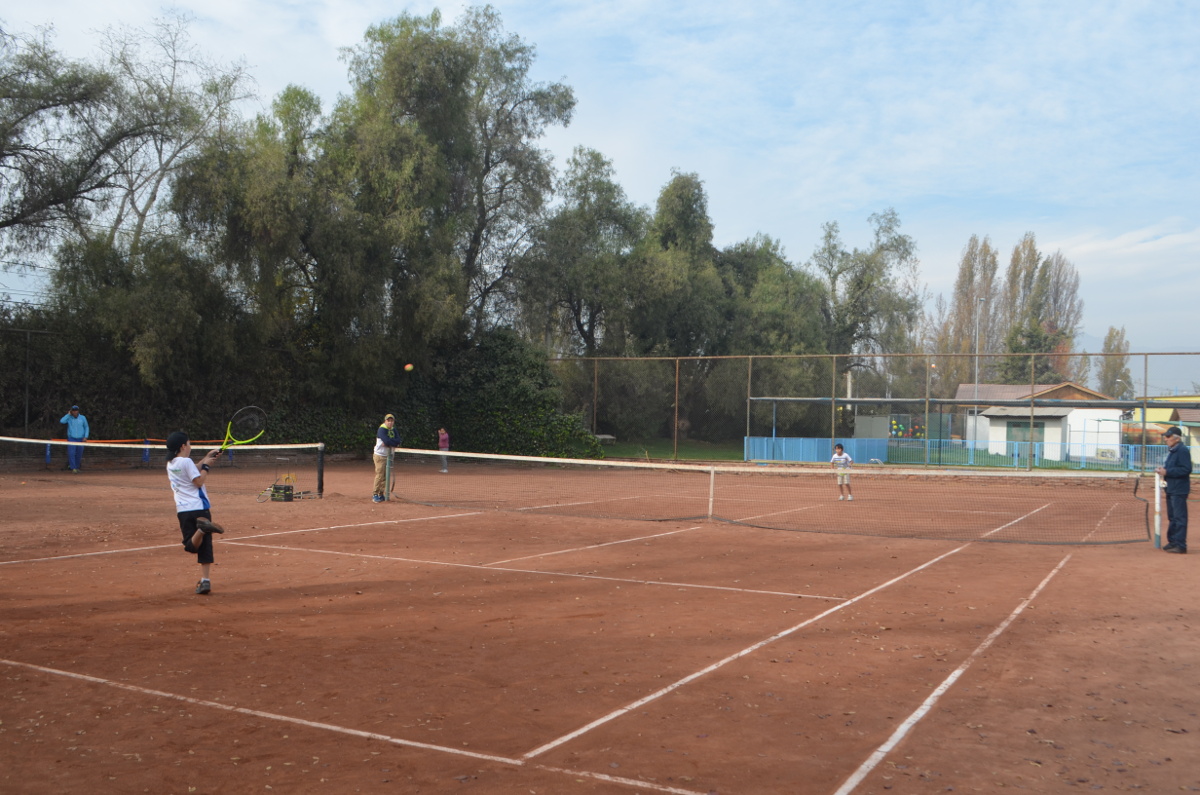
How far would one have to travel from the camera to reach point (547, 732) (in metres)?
4.83

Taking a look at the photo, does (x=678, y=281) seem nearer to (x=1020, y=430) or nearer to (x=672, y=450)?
(x=672, y=450)

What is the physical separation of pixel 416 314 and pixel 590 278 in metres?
11.1

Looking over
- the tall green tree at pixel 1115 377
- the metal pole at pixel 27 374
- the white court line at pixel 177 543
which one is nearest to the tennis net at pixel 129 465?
the metal pole at pixel 27 374

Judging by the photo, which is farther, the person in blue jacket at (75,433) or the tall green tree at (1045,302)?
the tall green tree at (1045,302)

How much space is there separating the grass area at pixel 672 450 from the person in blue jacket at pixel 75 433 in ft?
55.4

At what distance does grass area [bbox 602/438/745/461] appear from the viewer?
110ft

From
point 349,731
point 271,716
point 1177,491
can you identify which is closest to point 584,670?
point 349,731

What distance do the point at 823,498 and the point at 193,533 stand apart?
1536cm

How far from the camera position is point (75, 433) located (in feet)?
73.0

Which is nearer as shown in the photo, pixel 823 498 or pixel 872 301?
pixel 823 498

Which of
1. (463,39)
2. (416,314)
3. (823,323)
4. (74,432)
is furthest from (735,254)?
(74,432)

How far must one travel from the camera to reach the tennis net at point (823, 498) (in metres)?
15.1

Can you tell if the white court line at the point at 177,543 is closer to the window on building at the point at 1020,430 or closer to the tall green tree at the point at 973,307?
the window on building at the point at 1020,430

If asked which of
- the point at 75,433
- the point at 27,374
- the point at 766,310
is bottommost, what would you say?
the point at 75,433
